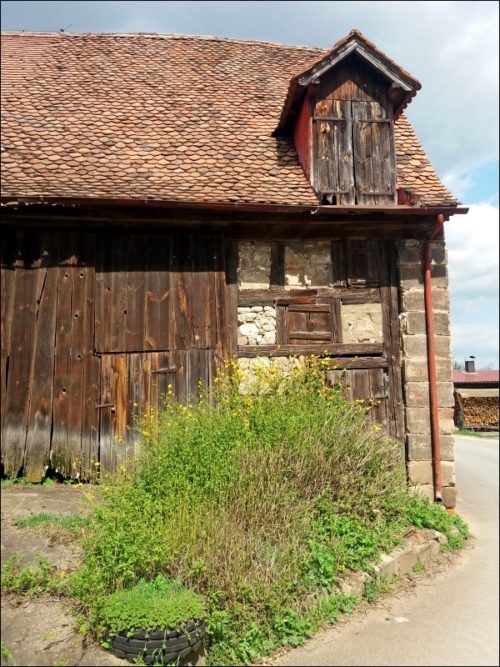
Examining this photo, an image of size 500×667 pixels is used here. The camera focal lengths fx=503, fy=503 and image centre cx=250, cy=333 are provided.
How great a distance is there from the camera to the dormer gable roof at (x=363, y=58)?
7418 millimetres

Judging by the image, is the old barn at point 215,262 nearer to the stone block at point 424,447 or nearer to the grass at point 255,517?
the stone block at point 424,447

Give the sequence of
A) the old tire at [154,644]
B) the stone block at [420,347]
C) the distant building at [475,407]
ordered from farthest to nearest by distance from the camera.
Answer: the distant building at [475,407] < the stone block at [420,347] < the old tire at [154,644]

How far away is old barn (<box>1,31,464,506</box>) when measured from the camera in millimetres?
6590

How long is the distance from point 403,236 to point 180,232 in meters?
3.27

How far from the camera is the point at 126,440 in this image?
671cm

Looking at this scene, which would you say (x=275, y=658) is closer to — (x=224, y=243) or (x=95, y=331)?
(x=95, y=331)

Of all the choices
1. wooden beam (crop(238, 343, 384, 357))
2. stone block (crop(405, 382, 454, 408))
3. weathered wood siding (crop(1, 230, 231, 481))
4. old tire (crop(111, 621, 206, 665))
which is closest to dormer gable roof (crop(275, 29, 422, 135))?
weathered wood siding (crop(1, 230, 231, 481))

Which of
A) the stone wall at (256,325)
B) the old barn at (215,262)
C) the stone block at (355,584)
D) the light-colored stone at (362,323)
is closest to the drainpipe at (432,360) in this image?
the old barn at (215,262)

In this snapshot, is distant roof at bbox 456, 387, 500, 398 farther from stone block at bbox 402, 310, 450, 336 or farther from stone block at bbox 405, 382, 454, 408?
Answer: stone block at bbox 402, 310, 450, 336

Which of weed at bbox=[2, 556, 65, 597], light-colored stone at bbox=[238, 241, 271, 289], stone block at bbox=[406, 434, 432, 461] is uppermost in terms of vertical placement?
light-colored stone at bbox=[238, 241, 271, 289]

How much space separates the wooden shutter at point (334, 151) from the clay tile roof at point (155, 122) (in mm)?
359

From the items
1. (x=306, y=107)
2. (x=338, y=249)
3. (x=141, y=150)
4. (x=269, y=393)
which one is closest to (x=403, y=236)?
(x=338, y=249)

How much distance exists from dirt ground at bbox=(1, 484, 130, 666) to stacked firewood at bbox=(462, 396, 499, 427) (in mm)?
6665

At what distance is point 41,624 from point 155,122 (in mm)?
7344
